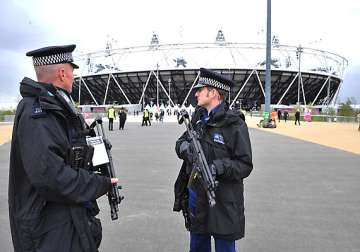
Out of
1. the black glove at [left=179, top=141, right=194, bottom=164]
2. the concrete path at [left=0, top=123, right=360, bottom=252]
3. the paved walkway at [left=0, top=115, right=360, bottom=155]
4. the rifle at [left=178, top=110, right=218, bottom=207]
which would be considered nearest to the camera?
the rifle at [left=178, top=110, right=218, bottom=207]

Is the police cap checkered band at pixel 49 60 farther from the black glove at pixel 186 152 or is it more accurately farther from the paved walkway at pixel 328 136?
the paved walkway at pixel 328 136

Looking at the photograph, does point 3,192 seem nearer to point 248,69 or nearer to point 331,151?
point 331,151

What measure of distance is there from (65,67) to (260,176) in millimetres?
7243

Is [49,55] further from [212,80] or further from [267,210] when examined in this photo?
[267,210]

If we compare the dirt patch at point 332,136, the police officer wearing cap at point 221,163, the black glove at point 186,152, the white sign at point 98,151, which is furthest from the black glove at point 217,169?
the dirt patch at point 332,136

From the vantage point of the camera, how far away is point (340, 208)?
641 centimetres

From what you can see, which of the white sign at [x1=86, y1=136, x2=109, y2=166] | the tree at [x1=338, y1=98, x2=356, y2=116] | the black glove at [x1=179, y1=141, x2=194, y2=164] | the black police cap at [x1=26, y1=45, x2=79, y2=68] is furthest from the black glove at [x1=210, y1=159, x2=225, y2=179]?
the tree at [x1=338, y1=98, x2=356, y2=116]

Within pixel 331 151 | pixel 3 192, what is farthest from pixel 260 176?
pixel 331 151

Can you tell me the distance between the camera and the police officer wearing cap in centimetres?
320

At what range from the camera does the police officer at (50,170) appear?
88.5 inches

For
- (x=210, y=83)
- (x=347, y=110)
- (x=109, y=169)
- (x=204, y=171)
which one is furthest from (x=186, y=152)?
(x=347, y=110)

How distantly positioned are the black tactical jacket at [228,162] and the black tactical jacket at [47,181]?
3.32 feet

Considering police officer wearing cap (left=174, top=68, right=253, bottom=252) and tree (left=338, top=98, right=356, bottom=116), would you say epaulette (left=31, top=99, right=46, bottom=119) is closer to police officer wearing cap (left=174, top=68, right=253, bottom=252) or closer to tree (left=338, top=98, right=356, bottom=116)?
police officer wearing cap (left=174, top=68, right=253, bottom=252)

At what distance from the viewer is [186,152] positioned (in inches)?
125
